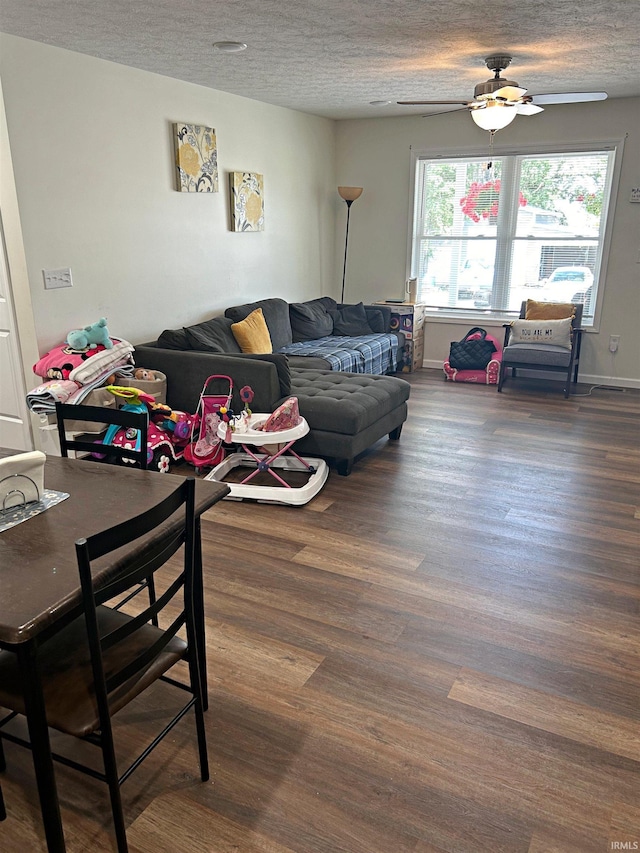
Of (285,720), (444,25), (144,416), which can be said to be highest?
(444,25)

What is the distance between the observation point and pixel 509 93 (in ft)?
13.0

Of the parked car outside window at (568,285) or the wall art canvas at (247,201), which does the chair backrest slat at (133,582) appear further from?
the parked car outside window at (568,285)

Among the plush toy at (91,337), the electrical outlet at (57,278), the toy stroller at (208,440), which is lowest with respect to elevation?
the toy stroller at (208,440)

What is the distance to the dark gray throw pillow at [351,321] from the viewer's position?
21.7ft

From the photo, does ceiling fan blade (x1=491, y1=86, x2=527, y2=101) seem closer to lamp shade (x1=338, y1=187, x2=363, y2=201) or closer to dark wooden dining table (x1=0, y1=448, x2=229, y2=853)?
lamp shade (x1=338, y1=187, x2=363, y2=201)

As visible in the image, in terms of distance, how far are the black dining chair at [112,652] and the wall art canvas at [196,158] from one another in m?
3.83

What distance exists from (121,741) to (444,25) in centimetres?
361

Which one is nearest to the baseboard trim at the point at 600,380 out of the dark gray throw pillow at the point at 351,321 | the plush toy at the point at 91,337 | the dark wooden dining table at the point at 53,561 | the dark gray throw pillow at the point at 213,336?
the dark gray throw pillow at the point at 351,321

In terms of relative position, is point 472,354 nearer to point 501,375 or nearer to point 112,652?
point 501,375

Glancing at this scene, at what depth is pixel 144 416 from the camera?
216 cm

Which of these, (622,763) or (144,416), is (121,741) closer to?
(144,416)

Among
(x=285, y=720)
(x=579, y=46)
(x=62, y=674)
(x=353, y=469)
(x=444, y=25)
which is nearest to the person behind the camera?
(x=62, y=674)

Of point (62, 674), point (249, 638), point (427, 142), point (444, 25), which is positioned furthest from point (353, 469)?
point (427, 142)

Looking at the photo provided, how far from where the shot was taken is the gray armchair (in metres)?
5.97
